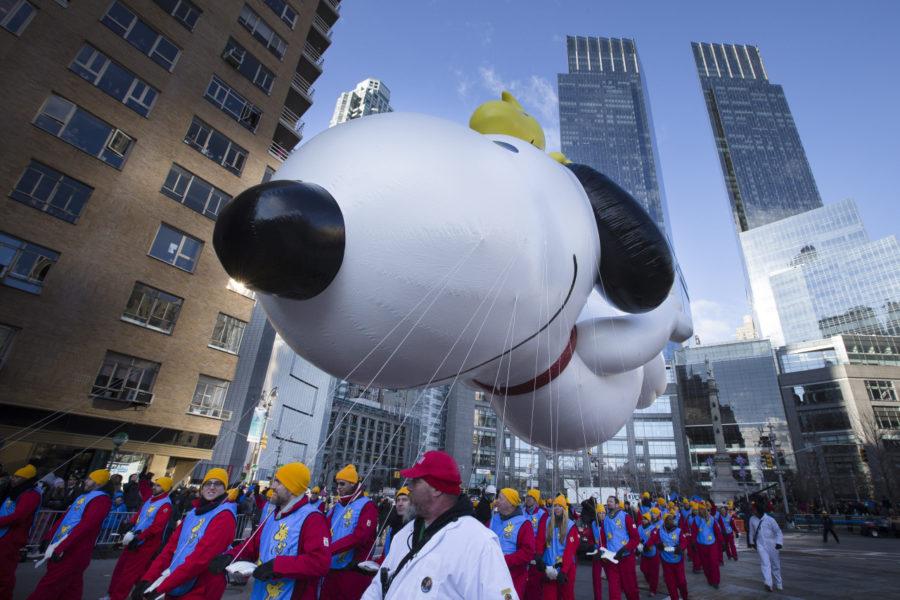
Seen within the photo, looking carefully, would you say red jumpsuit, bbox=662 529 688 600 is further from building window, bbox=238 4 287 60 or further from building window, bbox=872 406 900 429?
building window, bbox=872 406 900 429

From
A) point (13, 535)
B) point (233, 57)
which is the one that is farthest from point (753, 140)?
point (13, 535)

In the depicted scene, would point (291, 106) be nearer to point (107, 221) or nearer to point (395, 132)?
point (107, 221)

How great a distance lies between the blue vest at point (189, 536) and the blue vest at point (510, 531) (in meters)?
2.98

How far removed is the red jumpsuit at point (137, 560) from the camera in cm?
535

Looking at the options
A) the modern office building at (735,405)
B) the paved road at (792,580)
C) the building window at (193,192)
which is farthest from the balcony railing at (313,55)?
the modern office building at (735,405)

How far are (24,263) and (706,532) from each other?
1869 cm

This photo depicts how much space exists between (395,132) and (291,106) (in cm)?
2378

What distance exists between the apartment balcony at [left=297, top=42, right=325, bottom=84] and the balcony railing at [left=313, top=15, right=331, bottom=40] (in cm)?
99

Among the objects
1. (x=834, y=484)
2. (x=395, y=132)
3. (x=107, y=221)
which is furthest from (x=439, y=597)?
(x=834, y=484)

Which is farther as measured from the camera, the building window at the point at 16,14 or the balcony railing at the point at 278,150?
the balcony railing at the point at 278,150

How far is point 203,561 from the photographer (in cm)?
315

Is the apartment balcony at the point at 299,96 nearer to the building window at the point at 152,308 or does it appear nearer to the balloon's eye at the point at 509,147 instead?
the building window at the point at 152,308

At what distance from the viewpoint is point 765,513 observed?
8.86 m

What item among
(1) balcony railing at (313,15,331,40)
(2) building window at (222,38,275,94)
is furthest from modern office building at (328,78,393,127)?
(2) building window at (222,38,275,94)
